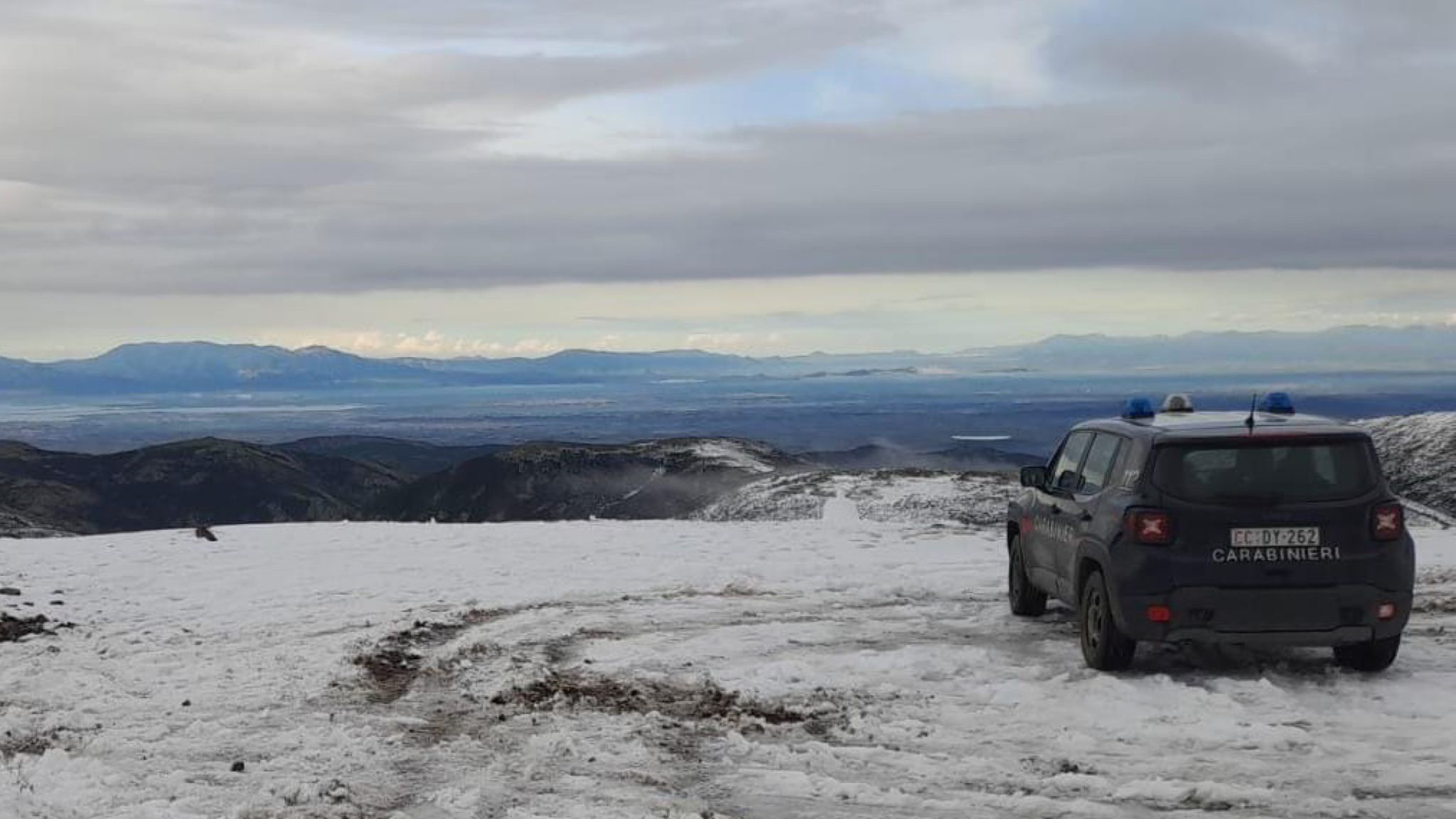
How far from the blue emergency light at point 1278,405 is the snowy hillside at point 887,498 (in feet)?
52.0

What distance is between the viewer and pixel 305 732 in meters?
8.76

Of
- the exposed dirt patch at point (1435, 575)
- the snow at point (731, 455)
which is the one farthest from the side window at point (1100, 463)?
the snow at point (731, 455)

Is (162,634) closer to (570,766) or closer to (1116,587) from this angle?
(570,766)

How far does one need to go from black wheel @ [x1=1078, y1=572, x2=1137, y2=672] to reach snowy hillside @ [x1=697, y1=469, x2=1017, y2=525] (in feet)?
53.5

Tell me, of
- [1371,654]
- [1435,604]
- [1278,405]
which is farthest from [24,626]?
[1435,604]

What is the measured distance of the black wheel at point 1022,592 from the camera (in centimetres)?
1299

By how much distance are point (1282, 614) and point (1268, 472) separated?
1048 millimetres

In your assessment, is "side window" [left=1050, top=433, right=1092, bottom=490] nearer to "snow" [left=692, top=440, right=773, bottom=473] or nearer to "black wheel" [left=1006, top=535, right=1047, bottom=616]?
"black wheel" [left=1006, top=535, right=1047, bottom=616]

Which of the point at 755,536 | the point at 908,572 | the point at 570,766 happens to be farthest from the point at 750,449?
the point at 570,766

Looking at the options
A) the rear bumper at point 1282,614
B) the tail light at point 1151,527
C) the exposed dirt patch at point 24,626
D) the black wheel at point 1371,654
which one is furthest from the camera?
the exposed dirt patch at point 24,626

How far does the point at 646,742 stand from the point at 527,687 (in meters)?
2.05

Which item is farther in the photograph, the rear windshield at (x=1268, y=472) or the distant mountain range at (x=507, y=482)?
the distant mountain range at (x=507, y=482)

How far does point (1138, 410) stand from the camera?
11.1m

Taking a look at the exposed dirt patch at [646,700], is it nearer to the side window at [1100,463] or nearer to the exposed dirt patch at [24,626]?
the side window at [1100,463]
